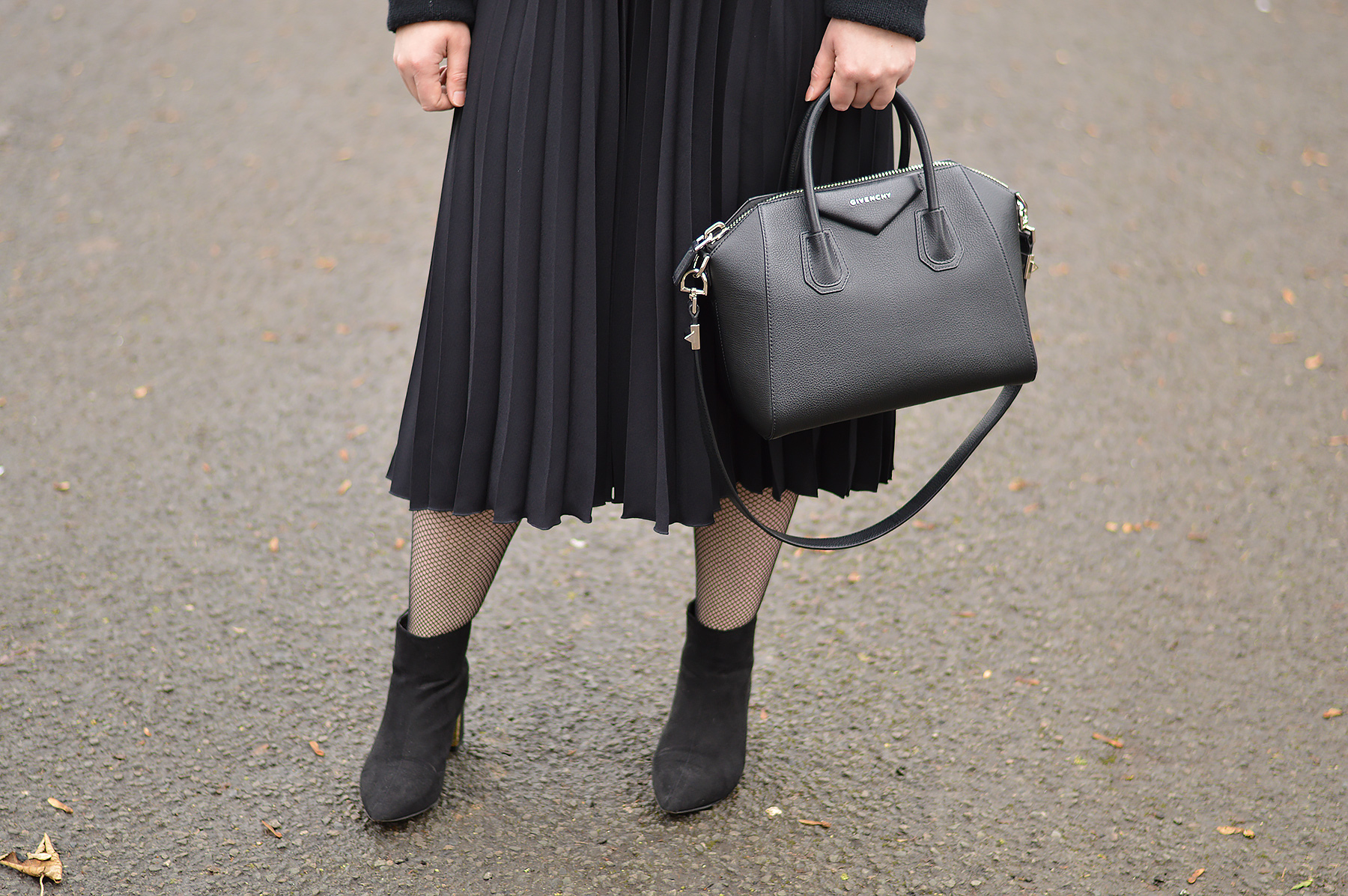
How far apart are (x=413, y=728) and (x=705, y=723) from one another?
0.49 metres

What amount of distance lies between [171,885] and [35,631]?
0.83 meters

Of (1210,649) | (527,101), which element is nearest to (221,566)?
(527,101)

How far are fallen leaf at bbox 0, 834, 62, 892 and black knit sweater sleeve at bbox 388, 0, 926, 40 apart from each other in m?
1.37

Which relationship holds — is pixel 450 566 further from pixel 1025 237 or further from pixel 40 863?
pixel 1025 237

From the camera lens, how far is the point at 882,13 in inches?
59.1

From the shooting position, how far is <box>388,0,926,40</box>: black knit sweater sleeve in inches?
59.1

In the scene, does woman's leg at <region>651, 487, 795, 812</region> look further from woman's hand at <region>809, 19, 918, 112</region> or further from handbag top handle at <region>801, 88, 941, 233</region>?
woman's hand at <region>809, 19, 918, 112</region>

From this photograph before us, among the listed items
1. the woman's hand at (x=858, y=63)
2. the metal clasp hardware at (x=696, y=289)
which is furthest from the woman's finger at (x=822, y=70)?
the metal clasp hardware at (x=696, y=289)

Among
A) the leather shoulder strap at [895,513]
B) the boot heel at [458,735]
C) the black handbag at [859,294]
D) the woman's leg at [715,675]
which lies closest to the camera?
the black handbag at [859,294]

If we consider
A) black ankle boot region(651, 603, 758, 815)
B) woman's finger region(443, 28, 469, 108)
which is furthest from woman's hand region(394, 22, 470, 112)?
black ankle boot region(651, 603, 758, 815)

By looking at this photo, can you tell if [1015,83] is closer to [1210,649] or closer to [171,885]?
[1210,649]

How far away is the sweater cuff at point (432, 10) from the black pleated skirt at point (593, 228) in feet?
0.07

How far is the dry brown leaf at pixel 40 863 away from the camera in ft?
5.85

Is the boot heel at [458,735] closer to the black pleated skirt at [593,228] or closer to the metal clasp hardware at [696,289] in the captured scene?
the black pleated skirt at [593,228]
